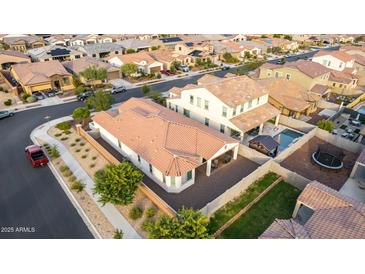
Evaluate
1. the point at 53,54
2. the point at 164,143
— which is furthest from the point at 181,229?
the point at 53,54

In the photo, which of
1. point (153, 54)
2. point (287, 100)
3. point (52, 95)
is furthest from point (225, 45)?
point (52, 95)

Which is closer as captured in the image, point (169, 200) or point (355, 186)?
point (169, 200)

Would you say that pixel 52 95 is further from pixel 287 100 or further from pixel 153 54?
pixel 287 100

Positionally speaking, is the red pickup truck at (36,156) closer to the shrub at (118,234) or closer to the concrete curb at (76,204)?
the concrete curb at (76,204)

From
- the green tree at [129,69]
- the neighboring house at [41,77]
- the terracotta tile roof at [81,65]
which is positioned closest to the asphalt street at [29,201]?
the neighboring house at [41,77]

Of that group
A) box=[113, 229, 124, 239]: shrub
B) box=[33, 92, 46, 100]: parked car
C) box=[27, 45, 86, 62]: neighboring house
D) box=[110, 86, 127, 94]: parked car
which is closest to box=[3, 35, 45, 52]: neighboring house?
box=[27, 45, 86, 62]: neighboring house

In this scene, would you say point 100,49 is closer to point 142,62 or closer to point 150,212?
point 142,62

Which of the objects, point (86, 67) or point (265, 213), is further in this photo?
point (86, 67)
